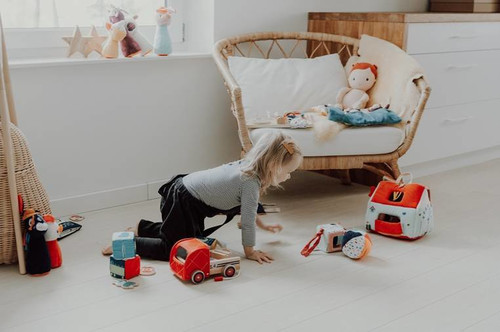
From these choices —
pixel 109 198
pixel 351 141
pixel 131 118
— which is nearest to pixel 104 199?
pixel 109 198

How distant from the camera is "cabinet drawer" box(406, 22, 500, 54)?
3.12 meters

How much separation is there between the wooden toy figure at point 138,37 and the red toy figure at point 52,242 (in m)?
1.00

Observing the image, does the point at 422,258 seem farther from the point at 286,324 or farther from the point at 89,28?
the point at 89,28

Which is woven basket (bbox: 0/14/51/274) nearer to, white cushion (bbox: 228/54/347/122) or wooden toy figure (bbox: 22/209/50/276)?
wooden toy figure (bbox: 22/209/50/276)

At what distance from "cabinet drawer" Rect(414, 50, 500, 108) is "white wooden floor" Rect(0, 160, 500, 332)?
0.89m

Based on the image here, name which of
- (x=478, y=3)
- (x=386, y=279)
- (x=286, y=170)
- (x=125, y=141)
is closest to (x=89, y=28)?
(x=125, y=141)

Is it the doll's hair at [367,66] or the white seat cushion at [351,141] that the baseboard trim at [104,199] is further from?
the doll's hair at [367,66]

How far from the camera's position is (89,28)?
2.89 m

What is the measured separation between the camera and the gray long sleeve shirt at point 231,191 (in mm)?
2213

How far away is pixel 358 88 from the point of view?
10.1 ft

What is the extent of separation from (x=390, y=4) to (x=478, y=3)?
1.58 ft

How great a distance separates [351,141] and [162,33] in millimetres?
968

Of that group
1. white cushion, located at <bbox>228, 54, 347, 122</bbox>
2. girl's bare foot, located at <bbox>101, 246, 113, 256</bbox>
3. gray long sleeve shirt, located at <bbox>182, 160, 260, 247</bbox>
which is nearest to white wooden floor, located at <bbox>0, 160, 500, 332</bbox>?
girl's bare foot, located at <bbox>101, 246, 113, 256</bbox>

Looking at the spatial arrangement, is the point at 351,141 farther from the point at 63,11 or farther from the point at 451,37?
the point at 63,11
